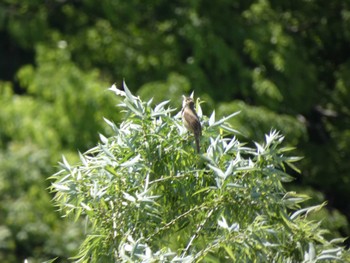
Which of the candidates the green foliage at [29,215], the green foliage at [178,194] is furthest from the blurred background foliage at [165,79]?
the green foliage at [178,194]

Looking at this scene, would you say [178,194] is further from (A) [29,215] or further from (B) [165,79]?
(B) [165,79]

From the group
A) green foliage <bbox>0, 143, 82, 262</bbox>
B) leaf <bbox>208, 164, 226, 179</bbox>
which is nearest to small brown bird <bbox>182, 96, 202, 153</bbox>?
leaf <bbox>208, 164, 226, 179</bbox>

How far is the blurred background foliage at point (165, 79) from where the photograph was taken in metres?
11.7

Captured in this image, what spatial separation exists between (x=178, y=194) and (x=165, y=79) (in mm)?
7490

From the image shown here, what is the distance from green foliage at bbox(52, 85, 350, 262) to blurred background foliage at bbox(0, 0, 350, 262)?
5.63 m

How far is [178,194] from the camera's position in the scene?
17.4 ft

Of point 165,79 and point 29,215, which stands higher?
point 165,79

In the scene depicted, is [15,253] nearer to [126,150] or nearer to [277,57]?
[277,57]

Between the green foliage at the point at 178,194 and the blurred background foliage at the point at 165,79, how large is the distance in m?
5.63

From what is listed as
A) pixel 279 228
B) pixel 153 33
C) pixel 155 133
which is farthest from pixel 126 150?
pixel 153 33

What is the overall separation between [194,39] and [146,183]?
7718mm

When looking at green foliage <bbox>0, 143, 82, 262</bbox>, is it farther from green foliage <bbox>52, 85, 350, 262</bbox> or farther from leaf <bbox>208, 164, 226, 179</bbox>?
leaf <bbox>208, 164, 226, 179</bbox>

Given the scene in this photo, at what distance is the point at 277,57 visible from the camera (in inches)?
496

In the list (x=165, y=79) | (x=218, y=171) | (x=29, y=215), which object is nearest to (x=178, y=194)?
(x=218, y=171)
